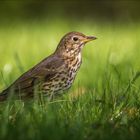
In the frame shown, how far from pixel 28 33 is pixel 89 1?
7349 millimetres

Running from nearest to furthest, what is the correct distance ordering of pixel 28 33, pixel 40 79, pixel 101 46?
pixel 40 79 < pixel 101 46 < pixel 28 33

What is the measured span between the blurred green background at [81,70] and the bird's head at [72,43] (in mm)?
389

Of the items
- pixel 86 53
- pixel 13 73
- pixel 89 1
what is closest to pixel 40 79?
pixel 13 73

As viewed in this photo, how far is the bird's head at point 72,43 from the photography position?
20.8 ft

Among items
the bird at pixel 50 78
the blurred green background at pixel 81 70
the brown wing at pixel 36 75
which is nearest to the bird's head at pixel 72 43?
the bird at pixel 50 78

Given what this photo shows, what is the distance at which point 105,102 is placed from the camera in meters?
5.10

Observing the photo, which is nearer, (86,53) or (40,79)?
(40,79)

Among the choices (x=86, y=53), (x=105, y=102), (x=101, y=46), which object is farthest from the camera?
(x=101, y=46)

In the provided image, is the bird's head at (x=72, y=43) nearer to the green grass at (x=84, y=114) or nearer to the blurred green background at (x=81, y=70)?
the blurred green background at (x=81, y=70)

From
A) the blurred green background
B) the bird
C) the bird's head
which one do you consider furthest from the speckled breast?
the bird's head

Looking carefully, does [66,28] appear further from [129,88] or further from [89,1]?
[129,88]

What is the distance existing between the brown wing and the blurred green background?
0.53ft

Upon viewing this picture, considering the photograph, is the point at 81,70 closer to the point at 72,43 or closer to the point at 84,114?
the point at 72,43

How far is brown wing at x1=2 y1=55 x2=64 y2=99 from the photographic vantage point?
5.80 m
